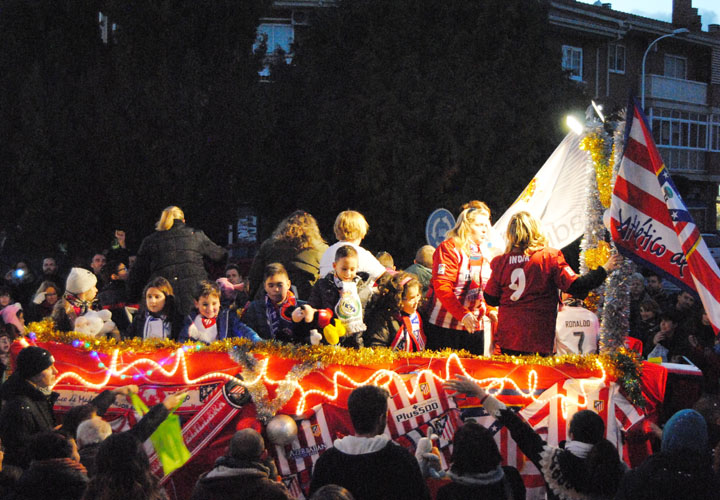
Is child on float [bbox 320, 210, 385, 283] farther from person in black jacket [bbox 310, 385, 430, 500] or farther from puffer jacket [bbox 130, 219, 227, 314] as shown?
person in black jacket [bbox 310, 385, 430, 500]

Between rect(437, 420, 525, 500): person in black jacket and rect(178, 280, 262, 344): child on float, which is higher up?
rect(178, 280, 262, 344): child on float

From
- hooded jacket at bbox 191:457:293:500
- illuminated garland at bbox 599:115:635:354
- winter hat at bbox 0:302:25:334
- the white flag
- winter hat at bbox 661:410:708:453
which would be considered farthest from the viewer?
winter hat at bbox 0:302:25:334

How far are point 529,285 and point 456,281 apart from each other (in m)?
0.77

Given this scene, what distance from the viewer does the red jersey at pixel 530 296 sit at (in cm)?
560

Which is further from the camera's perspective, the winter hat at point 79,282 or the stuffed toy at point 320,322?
the winter hat at point 79,282

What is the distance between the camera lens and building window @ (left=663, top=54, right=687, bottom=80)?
3127cm

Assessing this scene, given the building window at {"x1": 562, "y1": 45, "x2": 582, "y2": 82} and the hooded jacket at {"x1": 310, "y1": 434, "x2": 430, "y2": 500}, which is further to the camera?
the building window at {"x1": 562, "y1": 45, "x2": 582, "y2": 82}

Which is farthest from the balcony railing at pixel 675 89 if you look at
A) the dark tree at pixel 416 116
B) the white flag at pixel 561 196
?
the white flag at pixel 561 196

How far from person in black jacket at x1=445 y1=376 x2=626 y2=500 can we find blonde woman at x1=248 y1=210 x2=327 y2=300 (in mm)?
3395

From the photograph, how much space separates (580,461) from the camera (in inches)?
159

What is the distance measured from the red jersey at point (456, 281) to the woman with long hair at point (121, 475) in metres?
2.80

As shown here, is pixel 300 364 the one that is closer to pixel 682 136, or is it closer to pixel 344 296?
pixel 344 296

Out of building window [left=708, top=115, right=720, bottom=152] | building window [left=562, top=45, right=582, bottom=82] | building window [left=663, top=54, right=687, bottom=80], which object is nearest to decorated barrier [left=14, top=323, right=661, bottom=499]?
building window [left=562, top=45, right=582, bottom=82]

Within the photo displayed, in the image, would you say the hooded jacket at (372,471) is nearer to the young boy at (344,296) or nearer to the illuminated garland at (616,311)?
the illuminated garland at (616,311)
